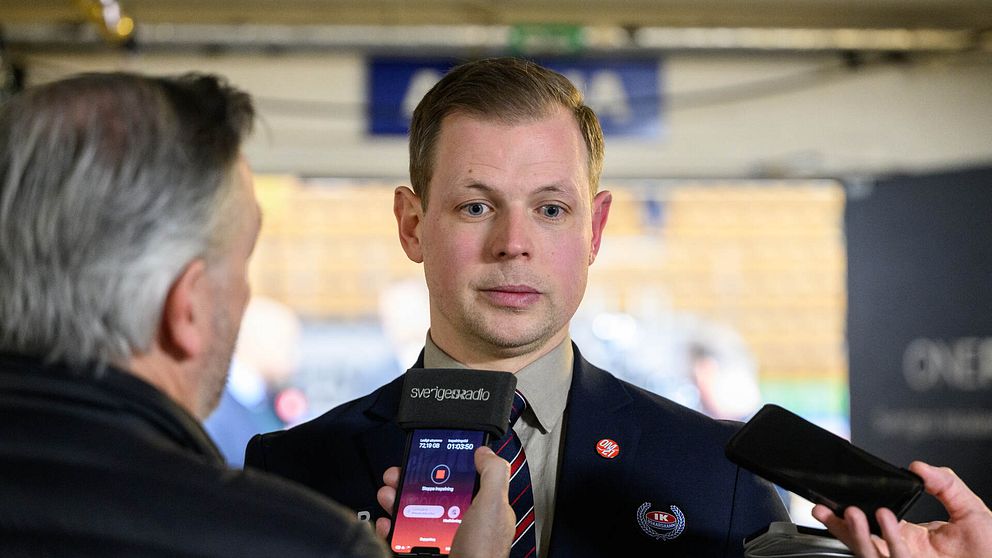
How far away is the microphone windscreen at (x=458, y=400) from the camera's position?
1461 mm

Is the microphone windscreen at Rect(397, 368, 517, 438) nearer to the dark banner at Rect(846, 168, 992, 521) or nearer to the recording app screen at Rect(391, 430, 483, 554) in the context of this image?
the recording app screen at Rect(391, 430, 483, 554)

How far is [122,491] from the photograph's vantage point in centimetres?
97

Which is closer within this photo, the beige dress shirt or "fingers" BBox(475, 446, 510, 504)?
"fingers" BBox(475, 446, 510, 504)

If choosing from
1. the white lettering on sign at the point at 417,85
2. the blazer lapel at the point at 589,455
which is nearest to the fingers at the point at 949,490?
the blazer lapel at the point at 589,455

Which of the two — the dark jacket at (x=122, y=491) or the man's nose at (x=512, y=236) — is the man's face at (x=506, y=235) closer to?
the man's nose at (x=512, y=236)

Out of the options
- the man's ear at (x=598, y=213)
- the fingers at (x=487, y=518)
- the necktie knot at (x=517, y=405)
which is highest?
the man's ear at (x=598, y=213)

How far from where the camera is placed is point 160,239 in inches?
42.3

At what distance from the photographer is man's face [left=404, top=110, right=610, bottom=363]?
169 centimetres

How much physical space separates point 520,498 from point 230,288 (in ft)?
2.13

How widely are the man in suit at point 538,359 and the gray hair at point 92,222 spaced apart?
662mm

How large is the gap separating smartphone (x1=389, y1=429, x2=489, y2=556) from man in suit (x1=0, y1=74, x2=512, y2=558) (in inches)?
13.5

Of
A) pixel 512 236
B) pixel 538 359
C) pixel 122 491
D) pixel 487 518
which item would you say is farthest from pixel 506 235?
pixel 122 491

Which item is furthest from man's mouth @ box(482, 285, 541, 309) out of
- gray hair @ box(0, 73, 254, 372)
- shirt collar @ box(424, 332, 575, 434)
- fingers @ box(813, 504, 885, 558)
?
gray hair @ box(0, 73, 254, 372)

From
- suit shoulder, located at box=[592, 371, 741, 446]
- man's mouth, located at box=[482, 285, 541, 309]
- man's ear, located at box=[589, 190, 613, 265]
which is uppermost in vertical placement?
man's ear, located at box=[589, 190, 613, 265]
